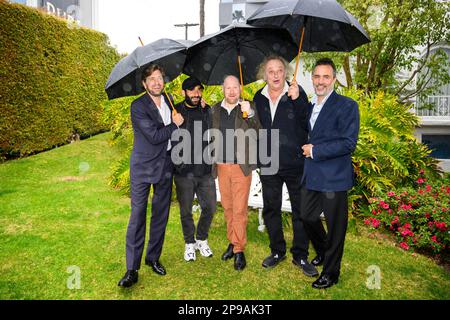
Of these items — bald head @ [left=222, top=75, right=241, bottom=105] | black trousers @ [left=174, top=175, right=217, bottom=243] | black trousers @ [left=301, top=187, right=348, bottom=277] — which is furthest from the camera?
black trousers @ [left=174, top=175, right=217, bottom=243]

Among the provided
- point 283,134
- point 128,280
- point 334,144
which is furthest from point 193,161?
point 334,144

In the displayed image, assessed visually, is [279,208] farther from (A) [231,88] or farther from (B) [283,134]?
(A) [231,88]

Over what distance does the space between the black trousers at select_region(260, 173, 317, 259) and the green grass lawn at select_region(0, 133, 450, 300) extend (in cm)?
29

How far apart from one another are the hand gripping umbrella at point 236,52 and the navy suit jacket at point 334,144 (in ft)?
3.04

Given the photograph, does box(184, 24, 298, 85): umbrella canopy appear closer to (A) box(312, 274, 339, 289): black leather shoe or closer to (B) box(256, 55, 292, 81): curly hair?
(B) box(256, 55, 292, 81): curly hair

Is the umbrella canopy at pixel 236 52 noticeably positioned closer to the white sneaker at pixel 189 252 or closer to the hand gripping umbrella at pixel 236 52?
the hand gripping umbrella at pixel 236 52

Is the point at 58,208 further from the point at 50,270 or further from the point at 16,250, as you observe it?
the point at 50,270

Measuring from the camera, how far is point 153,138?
11.6ft

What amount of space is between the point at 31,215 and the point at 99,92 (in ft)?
29.1

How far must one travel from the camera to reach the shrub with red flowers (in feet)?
15.2

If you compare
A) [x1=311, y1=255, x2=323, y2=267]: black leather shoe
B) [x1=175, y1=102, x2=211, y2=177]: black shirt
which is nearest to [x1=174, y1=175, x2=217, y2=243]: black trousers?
[x1=175, y1=102, x2=211, y2=177]: black shirt

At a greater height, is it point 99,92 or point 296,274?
point 99,92

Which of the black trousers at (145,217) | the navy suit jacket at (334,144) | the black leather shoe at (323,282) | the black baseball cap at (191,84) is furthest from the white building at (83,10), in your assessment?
the black leather shoe at (323,282)

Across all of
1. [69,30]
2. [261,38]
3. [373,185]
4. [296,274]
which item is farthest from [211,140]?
[69,30]
